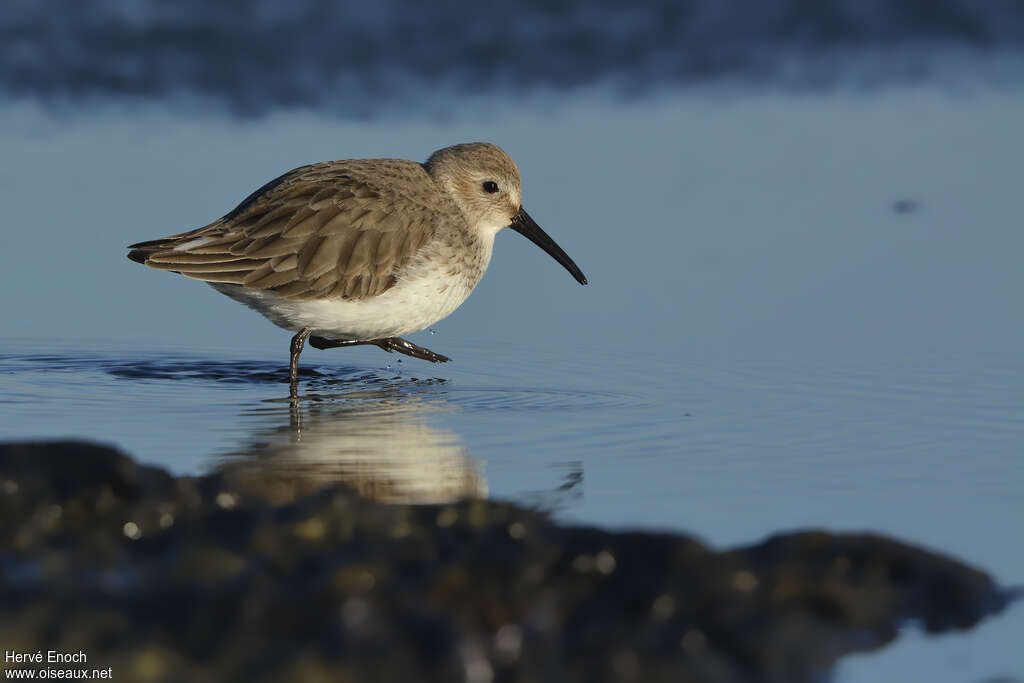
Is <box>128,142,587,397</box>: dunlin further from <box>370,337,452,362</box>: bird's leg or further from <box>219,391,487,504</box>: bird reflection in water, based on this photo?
<box>219,391,487,504</box>: bird reflection in water

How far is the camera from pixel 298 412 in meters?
6.71

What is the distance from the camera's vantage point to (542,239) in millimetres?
8766

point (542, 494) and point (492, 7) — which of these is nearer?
point (542, 494)

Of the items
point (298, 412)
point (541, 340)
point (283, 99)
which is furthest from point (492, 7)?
point (298, 412)

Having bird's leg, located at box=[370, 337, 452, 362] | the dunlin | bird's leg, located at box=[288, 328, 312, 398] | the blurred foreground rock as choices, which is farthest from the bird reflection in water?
bird's leg, located at box=[370, 337, 452, 362]

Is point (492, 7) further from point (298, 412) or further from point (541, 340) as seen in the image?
point (298, 412)

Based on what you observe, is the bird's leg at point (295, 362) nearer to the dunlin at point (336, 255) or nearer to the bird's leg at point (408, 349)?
the dunlin at point (336, 255)

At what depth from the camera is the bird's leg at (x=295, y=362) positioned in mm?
7301

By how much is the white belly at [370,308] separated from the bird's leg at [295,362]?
46 millimetres

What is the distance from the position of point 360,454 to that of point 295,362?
5.91 ft

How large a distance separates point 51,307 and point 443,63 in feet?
17.0

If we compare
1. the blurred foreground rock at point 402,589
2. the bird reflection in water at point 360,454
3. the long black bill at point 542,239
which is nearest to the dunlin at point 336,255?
the bird reflection in water at point 360,454

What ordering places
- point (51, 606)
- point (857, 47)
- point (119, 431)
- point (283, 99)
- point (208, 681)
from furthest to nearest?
point (857, 47) → point (283, 99) → point (119, 431) → point (51, 606) → point (208, 681)

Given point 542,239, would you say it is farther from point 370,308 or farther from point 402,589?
point 402,589
